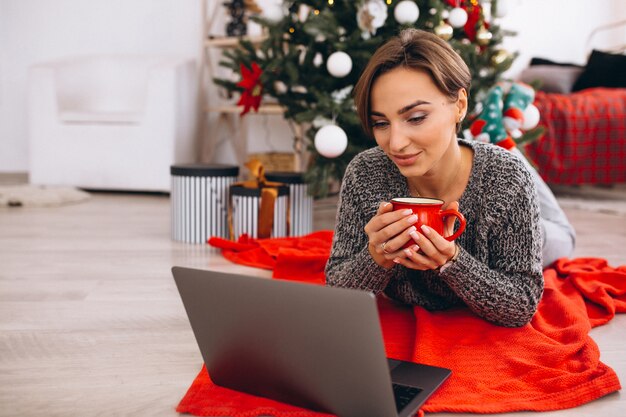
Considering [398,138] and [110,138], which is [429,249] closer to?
[398,138]

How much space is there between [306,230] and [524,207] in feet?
3.87

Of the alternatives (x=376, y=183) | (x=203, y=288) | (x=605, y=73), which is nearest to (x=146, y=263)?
(x=376, y=183)

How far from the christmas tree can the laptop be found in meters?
1.05

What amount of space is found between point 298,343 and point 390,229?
0.75 ft

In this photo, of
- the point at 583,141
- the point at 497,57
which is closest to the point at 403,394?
the point at 497,57

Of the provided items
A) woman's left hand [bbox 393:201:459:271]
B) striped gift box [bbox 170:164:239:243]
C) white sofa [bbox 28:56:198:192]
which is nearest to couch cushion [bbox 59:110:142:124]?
white sofa [bbox 28:56:198:192]

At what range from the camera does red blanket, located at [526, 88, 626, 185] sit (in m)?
3.39

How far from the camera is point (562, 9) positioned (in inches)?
172

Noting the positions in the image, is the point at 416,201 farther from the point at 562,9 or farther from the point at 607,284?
the point at 562,9

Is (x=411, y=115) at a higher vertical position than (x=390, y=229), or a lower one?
higher

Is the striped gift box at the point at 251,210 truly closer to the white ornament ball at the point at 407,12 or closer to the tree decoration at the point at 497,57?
the white ornament ball at the point at 407,12

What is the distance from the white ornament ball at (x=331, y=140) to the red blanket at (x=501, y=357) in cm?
60

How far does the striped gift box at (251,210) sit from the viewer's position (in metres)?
2.10

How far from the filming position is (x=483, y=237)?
116cm
